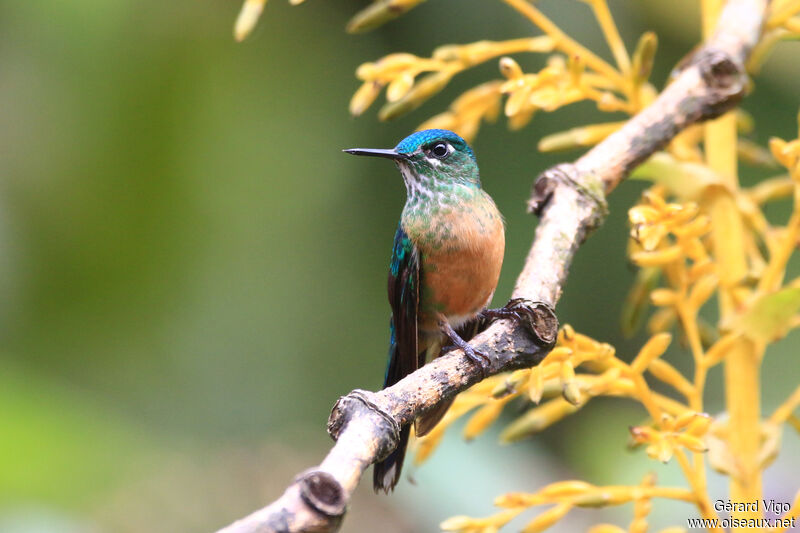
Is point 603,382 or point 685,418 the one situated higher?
point 603,382

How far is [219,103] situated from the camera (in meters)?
4.08

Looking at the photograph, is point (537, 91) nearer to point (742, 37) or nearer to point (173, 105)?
point (742, 37)

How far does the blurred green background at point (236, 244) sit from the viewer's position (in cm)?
323

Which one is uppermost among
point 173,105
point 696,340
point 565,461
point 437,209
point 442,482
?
point 173,105

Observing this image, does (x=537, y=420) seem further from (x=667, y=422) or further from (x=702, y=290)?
(x=702, y=290)

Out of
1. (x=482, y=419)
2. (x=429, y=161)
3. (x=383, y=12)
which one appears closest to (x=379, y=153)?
(x=429, y=161)

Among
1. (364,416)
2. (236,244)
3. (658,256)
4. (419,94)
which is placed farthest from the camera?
(236,244)

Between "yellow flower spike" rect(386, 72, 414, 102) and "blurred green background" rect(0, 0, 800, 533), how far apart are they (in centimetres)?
132

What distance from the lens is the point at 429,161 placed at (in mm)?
2969

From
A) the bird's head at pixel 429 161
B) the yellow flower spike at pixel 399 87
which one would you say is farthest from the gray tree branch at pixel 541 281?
the bird's head at pixel 429 161

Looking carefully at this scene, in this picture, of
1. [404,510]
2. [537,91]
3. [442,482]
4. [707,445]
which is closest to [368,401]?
[707,445]

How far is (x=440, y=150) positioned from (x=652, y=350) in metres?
1.19

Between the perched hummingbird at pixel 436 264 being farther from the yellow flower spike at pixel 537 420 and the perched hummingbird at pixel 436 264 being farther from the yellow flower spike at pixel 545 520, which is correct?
the yellow flower spike at pixel 545 520

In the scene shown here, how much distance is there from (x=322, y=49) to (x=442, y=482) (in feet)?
7.53
